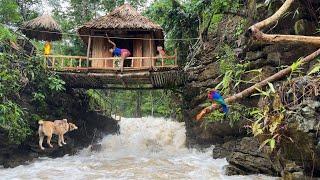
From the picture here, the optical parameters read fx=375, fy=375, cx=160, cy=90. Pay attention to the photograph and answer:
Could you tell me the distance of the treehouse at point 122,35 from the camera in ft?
50.0

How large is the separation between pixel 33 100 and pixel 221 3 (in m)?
7.79

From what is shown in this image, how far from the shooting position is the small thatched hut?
49.9ft

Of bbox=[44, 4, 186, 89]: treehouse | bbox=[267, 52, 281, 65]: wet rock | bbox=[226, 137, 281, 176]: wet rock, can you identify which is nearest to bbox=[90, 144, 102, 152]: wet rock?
bbox=[44, 4, 186, 89]: treehouse

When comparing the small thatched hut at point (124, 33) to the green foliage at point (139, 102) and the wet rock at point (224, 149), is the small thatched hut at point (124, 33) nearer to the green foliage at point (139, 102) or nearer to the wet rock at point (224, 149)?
the wet rock at point (224, 149)

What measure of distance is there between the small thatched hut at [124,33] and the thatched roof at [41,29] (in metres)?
1.13

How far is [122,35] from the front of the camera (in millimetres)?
16250

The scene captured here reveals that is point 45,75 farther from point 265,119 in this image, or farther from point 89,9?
point 89,9

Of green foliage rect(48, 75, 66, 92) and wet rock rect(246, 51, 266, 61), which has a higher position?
wet rock rect(246, 51, 266, 61)

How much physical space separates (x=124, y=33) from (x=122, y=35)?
6.8 inches

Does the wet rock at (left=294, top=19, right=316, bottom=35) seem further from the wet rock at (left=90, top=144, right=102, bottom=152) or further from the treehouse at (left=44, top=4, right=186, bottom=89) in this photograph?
the wet rock at (left=90, top=144, right=102, bottom=152)

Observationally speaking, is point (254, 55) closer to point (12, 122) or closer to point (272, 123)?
point (272, 123)

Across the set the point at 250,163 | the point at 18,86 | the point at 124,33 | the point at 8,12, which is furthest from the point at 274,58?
the point at 8,12

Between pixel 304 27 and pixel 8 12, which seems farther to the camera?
pixel 8 12

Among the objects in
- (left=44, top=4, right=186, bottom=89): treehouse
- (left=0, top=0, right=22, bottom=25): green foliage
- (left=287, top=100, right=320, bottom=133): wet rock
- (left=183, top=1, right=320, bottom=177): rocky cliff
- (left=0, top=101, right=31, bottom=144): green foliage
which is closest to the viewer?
(left=287, top=100, right=320, bottom=133): wet rock
